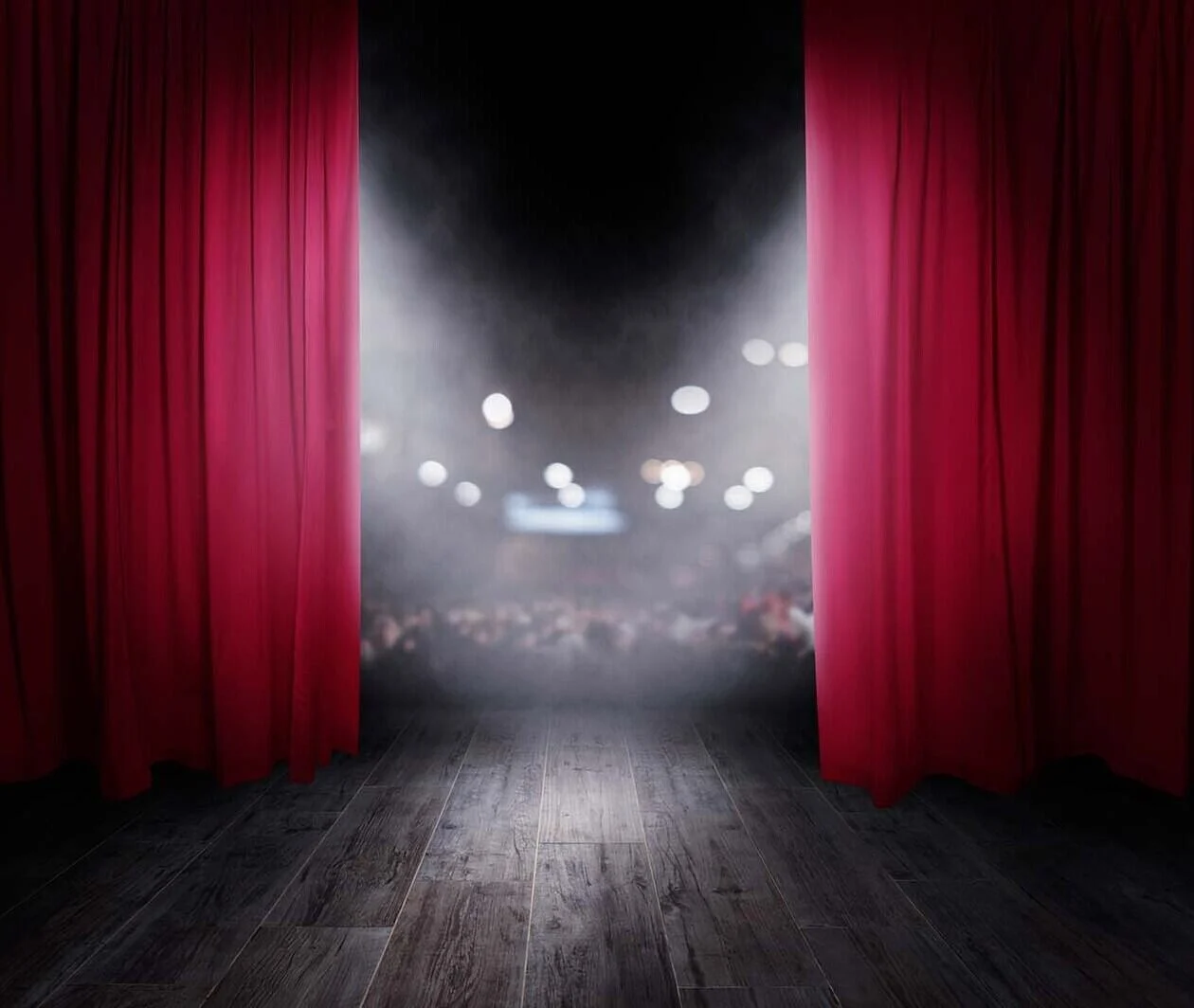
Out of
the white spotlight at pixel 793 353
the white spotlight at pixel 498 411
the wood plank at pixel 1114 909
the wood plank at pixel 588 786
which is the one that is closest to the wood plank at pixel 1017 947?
the wood plank at pixel 1114 909

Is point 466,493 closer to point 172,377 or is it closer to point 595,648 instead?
point 595,648

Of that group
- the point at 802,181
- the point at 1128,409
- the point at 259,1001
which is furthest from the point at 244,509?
the point at 1128,409

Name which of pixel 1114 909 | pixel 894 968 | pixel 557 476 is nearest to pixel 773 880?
pixel 894 968

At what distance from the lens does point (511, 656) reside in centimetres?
265

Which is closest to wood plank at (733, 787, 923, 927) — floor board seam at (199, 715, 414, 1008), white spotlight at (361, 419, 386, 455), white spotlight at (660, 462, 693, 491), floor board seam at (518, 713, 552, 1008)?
floor board seam at (518, 713, 552, 1008)

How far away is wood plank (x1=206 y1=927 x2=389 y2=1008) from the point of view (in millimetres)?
1128

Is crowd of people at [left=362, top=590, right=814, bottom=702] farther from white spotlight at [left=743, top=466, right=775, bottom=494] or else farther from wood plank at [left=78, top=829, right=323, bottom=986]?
wood plank at [left=78, top=829, right=323, bottom=986]

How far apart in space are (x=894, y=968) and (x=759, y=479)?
1599 millimetres

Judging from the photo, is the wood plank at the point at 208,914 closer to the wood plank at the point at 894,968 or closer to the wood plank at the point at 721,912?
the wood plank at the point at 721,912

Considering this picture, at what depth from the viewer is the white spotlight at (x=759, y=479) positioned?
2.59 meters

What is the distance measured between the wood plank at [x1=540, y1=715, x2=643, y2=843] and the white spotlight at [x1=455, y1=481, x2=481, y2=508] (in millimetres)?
765

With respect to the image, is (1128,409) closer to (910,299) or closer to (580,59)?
(910,299)

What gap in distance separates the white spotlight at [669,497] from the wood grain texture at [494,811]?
803mm

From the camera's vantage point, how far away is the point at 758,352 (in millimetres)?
2572
